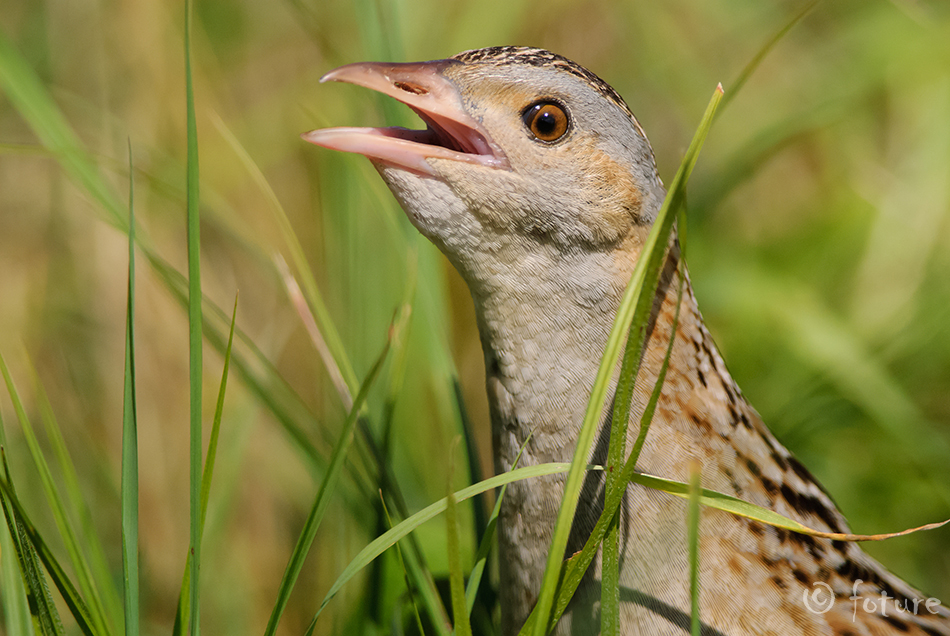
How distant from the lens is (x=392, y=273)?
7.37 feet

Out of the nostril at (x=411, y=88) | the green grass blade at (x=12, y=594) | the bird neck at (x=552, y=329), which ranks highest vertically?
the nostril at (x=411, y=88)

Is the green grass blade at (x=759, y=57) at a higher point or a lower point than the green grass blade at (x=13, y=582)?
higher

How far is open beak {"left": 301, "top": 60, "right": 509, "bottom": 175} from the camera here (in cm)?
121

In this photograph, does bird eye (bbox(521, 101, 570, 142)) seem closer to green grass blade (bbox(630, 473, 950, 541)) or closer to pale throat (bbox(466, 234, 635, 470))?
pale throat (bbox(466, 234, 635, 470))

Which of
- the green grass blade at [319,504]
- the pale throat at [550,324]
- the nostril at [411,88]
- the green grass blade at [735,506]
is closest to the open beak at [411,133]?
the nostril at [411,88]

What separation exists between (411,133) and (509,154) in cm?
19

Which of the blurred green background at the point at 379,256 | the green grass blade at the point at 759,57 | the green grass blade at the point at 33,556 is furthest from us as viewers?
the blurred green background at the point at 379,256

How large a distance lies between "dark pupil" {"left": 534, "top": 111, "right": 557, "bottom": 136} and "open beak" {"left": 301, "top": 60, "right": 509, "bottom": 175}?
71 mm

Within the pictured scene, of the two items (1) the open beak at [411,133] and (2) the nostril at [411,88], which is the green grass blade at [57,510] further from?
(2) the nostril at [411,88]

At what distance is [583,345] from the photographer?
4.11ft

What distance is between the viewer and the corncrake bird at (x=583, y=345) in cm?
121

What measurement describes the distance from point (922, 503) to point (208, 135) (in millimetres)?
2463

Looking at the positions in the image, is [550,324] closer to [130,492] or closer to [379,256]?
[130,492]

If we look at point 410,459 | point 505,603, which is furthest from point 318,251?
point 505,603
